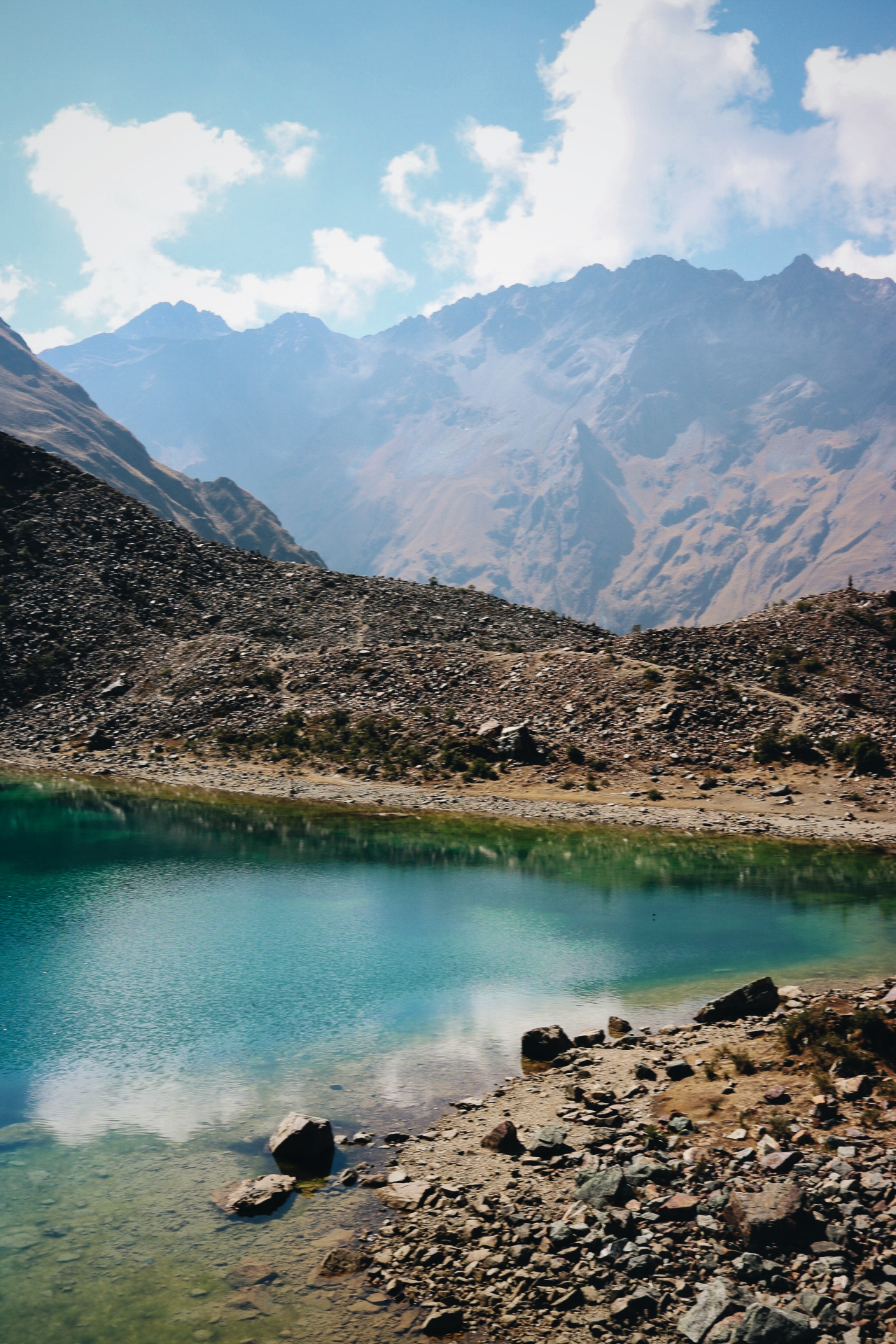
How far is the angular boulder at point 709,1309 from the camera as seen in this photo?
11492 millimetres

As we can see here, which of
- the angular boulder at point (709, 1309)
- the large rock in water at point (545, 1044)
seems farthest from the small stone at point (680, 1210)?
the large rock in water at point (545, 1044)

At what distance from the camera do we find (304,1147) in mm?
16516

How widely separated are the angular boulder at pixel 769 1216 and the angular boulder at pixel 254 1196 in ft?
24.1

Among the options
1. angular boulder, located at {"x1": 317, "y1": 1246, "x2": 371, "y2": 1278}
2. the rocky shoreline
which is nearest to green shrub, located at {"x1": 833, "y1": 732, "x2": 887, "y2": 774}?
the rocky shoreline

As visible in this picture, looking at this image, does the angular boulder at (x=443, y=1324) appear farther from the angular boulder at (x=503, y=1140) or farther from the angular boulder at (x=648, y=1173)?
the angular boulder at (x=503, y=1140)

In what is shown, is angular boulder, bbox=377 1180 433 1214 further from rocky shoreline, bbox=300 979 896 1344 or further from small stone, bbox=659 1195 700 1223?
small stone, bbox=659 1195 700 1223

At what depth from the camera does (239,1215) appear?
15.1 meters

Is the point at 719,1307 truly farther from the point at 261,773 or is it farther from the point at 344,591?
the point at 344,591

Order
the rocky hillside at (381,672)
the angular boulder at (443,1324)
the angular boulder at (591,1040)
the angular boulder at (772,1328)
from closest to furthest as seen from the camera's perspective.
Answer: the angular boulder at (772,1328)
the angular boulder at (443,1324)
the angular boulder at (591,1040)
the rocky hillside at (381,672)

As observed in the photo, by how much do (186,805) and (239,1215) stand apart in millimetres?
45079

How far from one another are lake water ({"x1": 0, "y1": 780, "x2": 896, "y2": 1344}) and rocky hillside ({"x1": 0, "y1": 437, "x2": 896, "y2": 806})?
1266 cm

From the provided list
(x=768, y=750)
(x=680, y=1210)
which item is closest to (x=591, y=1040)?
(x=680, y=1210)

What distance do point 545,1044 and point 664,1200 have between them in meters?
7.63

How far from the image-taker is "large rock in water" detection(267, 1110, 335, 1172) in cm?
1647
